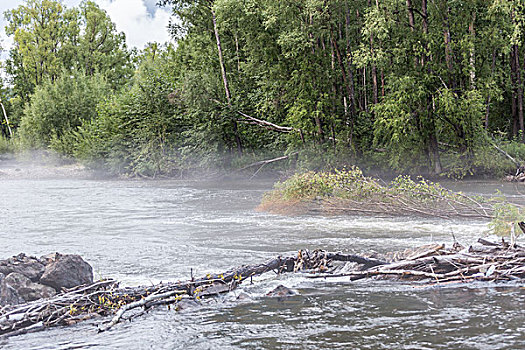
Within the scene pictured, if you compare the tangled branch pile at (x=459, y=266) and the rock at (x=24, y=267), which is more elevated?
the rock at (x=24, y=267)

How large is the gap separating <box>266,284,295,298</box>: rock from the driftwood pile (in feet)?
1.61

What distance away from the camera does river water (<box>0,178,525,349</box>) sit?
5.41 m

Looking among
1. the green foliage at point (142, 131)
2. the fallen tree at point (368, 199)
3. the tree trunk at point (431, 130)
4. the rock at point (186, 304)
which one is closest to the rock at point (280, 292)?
the rock at point (186, 304)

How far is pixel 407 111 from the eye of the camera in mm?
24266

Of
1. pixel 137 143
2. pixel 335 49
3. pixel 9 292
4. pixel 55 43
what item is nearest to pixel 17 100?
pixel 55 43

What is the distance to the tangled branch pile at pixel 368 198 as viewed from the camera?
13.4 metres

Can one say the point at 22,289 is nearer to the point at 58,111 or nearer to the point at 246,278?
the point at 246,278

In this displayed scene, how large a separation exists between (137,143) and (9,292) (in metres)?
30.6

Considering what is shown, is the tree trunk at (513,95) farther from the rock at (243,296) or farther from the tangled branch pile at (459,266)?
the rock at (243,296)

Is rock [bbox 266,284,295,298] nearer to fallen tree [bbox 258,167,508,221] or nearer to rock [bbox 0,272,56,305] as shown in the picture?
rock [bbox 0,272,56,305]

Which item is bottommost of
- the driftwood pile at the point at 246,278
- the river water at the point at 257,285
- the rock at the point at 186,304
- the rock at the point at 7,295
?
the river water at the point at 257,285

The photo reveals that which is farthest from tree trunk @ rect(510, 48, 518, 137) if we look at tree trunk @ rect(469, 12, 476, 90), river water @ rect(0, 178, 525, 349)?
river water @ rect(0, 178, 525, 349)

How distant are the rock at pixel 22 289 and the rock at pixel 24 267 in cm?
24

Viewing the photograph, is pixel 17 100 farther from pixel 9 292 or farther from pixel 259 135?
pixel 9 292
